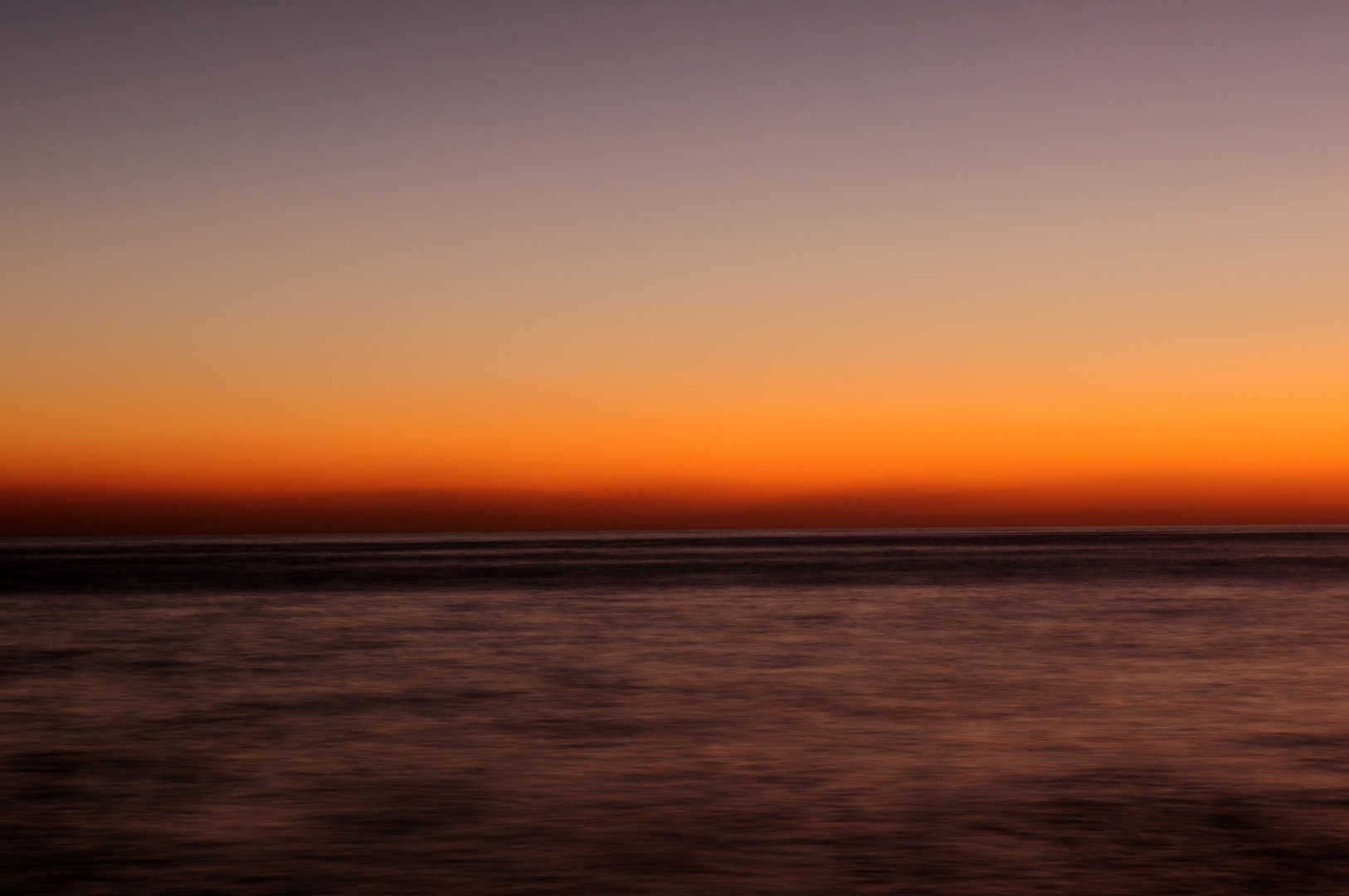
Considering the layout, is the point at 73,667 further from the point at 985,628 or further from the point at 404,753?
the point at 985,628

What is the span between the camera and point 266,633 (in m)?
21.8

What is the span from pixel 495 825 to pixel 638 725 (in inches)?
152

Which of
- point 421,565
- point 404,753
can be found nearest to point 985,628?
point 404,753

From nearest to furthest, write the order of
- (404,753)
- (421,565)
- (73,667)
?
1. (404,753)
2. (73,667)
3. (421,565)

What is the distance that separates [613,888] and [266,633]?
1699cm

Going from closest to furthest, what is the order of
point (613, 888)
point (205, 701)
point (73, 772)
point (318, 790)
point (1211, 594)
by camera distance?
point (613, 888)
point (318, 790)
point (73, 772)
point (205, 701)
point (1211, 594)

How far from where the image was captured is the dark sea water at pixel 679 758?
22.3ft

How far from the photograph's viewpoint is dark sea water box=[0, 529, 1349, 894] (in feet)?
22.3

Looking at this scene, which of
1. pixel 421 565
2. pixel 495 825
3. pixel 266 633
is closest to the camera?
pixel 495 825

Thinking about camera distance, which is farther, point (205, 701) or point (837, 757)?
point (205, 701)

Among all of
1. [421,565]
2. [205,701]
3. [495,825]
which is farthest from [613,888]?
[421,565]

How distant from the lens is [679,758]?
989 cm

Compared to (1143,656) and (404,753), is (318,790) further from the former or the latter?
(1143,656)

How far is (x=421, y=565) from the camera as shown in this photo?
61.9 m
